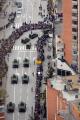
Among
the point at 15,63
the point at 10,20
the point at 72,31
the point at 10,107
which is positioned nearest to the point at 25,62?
the point at 15,63

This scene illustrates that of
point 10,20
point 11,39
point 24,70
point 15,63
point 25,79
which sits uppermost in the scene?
point 10,20

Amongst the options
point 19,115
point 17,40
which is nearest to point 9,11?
point 17,40

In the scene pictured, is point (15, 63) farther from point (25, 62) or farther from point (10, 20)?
point (10, 20)

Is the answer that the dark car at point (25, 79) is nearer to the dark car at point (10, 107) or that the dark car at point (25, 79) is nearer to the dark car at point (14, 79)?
the dark car at point (14, 79)

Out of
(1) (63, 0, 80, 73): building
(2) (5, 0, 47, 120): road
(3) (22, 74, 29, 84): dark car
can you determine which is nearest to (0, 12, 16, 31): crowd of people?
(2) (5, 0, 47, 120): road

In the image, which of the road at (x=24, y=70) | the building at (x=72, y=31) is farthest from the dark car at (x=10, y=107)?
the building at (x=72, y=31)
